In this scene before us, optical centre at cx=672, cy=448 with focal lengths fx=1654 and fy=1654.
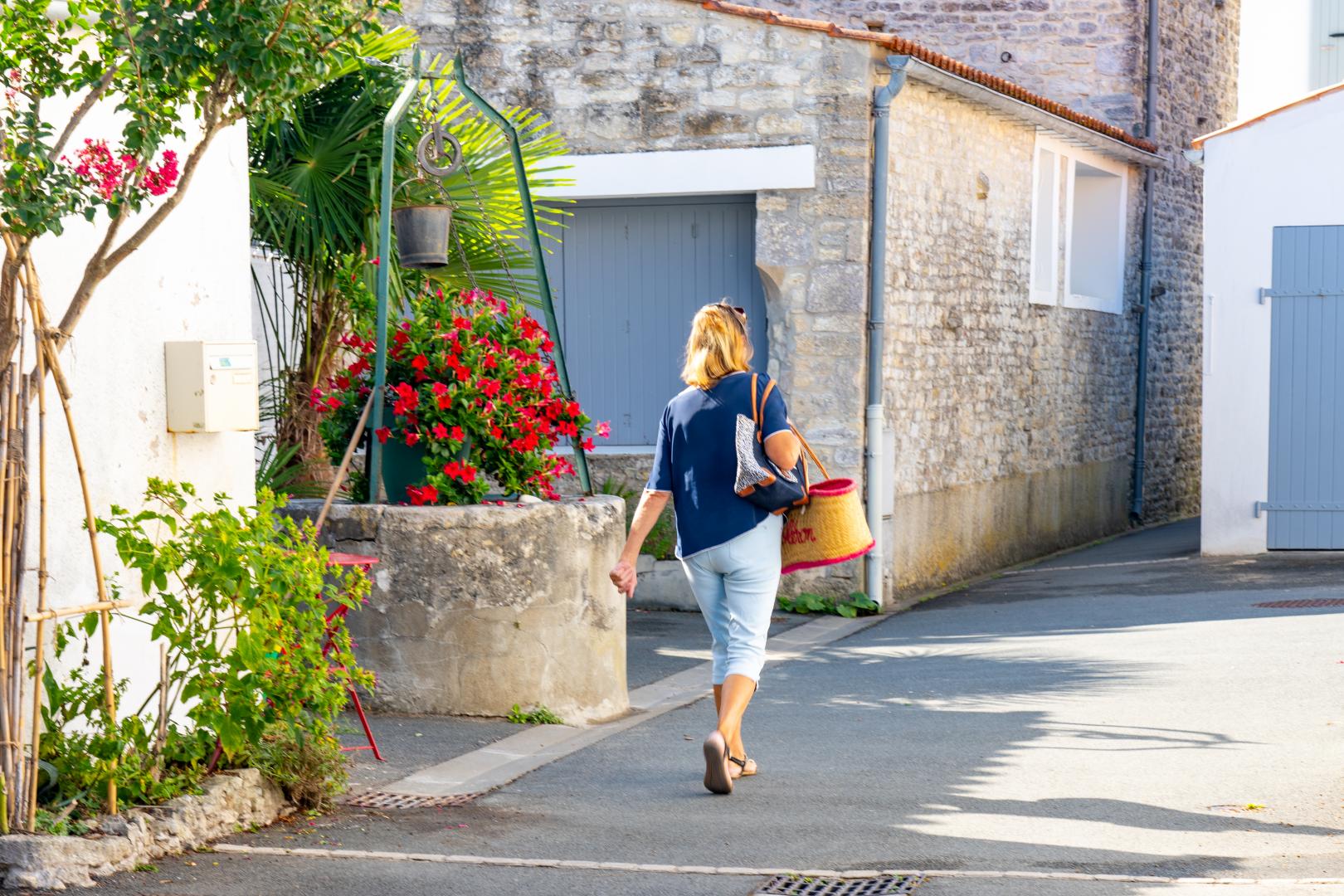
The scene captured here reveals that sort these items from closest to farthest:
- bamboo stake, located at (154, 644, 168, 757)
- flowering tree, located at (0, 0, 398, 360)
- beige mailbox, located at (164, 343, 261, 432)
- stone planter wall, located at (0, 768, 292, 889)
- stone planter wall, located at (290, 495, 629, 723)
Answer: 1. flowering tree, located at (0, 0, 398, 360)
2. stone planter wall, located at (0, 768, 292, 889)
3. bamboo stake, located at (154, 644, 168, 757)
4. beige mailbox, located at (164, 343, 261, 432)
5. stone planter wall, located at (290, 495, 629, 723)

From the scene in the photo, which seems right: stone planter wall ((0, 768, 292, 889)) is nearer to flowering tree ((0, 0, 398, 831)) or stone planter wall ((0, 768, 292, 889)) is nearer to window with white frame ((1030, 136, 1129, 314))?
flowering tree ((0, 0, 398, 831))

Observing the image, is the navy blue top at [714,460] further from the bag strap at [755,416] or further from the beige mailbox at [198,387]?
the beige mailbox at [198,387]

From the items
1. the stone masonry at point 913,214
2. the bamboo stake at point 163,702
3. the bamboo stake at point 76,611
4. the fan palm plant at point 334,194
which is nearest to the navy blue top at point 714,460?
the bamboo stake at point 163,702

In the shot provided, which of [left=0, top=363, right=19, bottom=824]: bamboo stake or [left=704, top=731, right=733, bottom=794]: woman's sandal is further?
[left=704, top=731, right=733, bottom=794]: woman's sandal

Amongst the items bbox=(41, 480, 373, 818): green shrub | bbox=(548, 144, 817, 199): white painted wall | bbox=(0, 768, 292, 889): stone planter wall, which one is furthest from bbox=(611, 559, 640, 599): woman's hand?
bbox=(548, 144, 817, 199): white painted wall

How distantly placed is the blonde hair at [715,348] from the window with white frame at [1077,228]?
905cm

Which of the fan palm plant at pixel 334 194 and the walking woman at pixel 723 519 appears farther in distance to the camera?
the fan palm plant at pixel 334 194

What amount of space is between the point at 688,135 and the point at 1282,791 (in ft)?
23.0

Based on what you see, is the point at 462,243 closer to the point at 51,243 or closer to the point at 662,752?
the point at 662,752

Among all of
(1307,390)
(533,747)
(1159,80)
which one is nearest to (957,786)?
(533,747)

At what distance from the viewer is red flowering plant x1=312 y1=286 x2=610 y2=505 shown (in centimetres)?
679

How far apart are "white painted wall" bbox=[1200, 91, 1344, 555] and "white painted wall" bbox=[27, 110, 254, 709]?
9.19 m

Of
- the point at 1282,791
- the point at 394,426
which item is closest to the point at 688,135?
the point at 394,426

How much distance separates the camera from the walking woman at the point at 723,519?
562 centimetres
